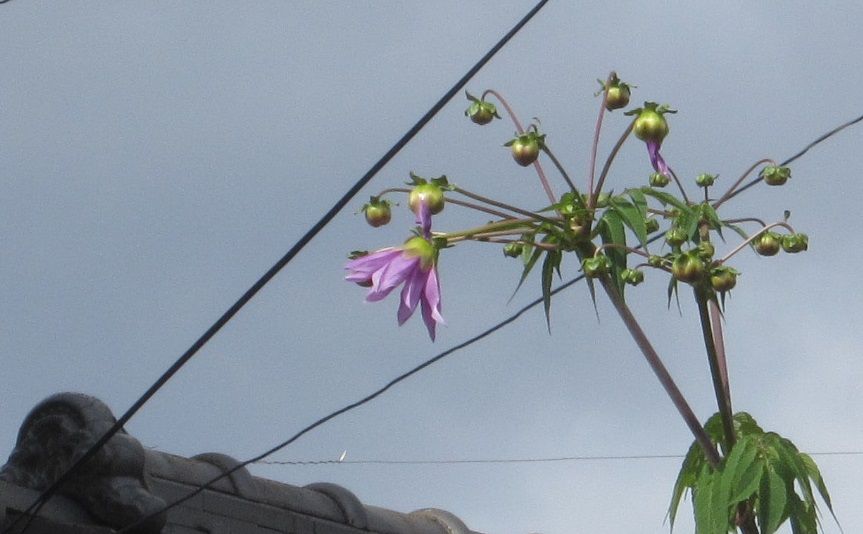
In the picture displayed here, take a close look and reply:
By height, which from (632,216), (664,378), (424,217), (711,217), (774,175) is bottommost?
(664,378)

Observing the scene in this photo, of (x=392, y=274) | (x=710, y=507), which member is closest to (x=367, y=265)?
(x=392, y=274)

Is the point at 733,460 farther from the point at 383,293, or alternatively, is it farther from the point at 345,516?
the point at 345,516

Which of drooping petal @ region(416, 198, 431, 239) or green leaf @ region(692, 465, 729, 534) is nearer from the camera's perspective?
green leaf @ region(692, 465, 729, 534)

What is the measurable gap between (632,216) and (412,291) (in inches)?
18.6

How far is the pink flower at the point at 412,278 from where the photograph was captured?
3252mm

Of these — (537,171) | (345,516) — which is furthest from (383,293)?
(345,516)

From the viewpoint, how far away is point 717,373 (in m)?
3.19

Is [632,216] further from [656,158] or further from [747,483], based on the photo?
[747,483]

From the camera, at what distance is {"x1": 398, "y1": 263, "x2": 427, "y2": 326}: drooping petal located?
10.7 feet

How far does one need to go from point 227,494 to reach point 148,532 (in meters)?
0.85

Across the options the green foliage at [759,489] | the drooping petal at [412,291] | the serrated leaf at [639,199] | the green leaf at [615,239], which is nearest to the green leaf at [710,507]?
the green foliage at [759,489]

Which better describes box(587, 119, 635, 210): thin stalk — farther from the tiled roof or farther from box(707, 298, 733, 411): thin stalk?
the tiled roof

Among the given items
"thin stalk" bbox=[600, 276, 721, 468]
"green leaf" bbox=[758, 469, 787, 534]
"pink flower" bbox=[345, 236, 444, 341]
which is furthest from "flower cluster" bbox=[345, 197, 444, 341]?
"green leaf" bbox=[758, 469, 787, 534]

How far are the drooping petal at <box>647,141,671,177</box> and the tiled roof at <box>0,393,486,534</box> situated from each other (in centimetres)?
175
